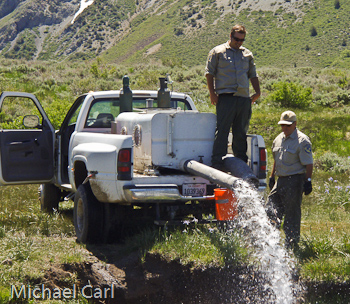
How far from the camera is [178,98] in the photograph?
8312 mm

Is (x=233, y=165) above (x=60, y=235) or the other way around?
above

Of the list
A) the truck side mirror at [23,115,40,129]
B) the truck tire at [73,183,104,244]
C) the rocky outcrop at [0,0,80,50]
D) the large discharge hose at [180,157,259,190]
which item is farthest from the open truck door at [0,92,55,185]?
the rocky outcrop at [0,0,80,50]

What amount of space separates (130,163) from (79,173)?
145 cm

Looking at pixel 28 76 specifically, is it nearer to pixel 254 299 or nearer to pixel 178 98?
pixel 178 98

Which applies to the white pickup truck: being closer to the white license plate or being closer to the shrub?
the white license plate

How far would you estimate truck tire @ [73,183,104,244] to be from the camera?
21.5ft

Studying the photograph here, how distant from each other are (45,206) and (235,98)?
4136 millimetres

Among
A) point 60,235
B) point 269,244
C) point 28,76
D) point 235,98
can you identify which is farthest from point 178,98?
point 28,76

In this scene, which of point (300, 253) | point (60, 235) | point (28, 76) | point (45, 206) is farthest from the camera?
point (28, 76)

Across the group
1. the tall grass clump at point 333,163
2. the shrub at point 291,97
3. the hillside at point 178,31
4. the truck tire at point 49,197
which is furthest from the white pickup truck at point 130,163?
the hillside at point 178,31

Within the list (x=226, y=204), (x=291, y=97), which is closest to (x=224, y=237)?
(x=226, y=204)

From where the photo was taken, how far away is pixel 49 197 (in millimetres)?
9016

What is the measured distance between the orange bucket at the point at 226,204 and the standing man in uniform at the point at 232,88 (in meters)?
0.77

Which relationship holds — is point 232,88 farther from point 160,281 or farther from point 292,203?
point 160,281
